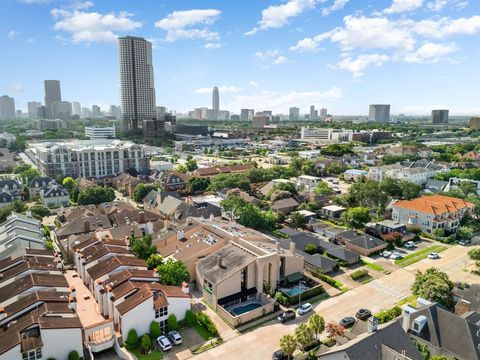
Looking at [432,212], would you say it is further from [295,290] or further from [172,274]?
[172,274]

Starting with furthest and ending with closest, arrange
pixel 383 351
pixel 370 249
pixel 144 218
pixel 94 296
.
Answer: pixel 144 218 < pixel 370 249 < pixel 94 296 < pixel 383 351

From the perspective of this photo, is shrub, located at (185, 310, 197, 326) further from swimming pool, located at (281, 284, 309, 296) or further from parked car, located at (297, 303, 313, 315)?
swimming pool, located at (281, 284, 309, 296)

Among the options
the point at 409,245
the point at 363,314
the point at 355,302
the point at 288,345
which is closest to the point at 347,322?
the point at 363,314

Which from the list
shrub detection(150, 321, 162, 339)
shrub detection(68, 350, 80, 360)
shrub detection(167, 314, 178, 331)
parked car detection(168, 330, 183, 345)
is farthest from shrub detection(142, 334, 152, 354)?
shrub detection(68, 350, 80, 360)

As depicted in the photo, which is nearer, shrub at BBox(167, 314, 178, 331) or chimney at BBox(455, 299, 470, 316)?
shrub at BBox(167, 314, 178, 331)

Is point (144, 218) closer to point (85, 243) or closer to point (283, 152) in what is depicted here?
point (85, 243)

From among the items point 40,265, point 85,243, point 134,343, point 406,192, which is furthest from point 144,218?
point 406,192

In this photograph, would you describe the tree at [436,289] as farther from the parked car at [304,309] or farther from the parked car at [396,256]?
the parked car at [396,256]
